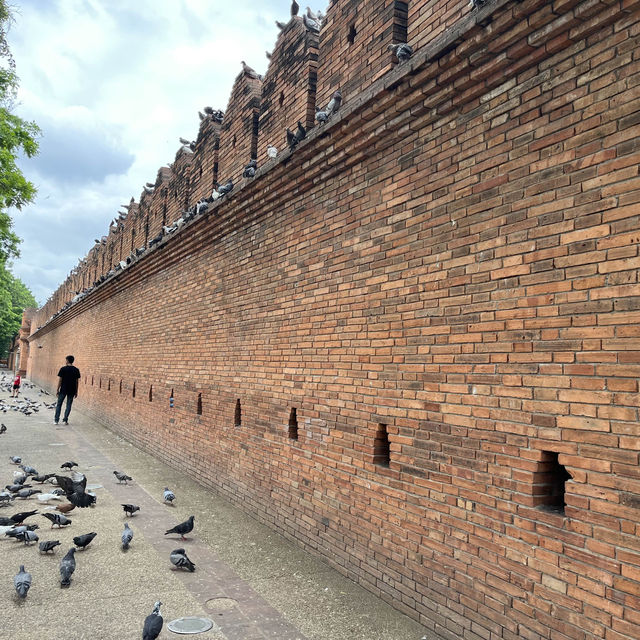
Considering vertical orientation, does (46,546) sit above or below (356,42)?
below

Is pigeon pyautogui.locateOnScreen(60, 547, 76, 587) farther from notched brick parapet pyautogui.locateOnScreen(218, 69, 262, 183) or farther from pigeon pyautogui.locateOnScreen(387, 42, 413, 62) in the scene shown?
notched brick parapet pyautogui.locateOnScreen(218, 69, 262, 183)

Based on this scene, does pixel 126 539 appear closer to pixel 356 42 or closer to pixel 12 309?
pixel 356 42

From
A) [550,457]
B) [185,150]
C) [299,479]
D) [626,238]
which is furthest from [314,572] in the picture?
[185,150]

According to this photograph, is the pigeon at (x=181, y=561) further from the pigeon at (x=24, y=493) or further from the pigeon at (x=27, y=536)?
the pigeon at (x=24, y=493)

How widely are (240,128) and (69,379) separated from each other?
975 cm

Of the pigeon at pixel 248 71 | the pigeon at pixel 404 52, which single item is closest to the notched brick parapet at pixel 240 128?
the pigeon at pixel 248 71

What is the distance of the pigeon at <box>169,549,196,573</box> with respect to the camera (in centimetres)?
443

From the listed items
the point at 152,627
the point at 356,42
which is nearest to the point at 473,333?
the point at 152,627

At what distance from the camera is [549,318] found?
118 inches

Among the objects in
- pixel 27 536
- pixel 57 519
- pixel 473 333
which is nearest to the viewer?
pixel 473 333

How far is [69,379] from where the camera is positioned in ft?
46.5

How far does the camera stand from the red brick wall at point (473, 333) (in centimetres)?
271

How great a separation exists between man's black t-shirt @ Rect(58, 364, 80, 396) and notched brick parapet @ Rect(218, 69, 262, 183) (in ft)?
28.1

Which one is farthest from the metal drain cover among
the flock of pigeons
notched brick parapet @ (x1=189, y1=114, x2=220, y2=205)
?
notched brick parapet @ (x1=189, y1=114, x2=220, y2=205)
